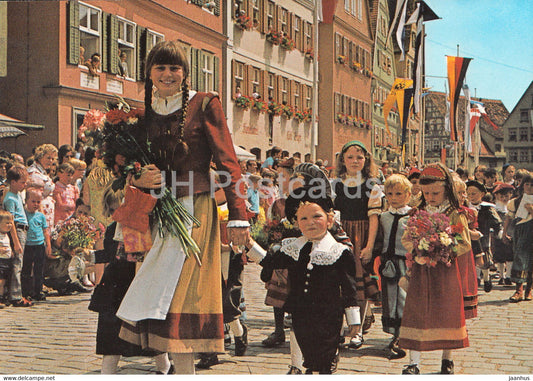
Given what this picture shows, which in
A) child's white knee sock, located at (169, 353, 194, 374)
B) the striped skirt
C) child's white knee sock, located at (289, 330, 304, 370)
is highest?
the striped skirt

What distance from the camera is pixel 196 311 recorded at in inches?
160

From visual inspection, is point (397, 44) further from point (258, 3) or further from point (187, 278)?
point (187, 278)

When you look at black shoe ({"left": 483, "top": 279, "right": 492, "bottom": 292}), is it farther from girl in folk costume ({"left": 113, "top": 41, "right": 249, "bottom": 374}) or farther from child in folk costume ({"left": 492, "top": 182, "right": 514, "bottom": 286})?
girl in folk costume ({"left": 113, "top": 41, "right": 249, "bottom": 374})

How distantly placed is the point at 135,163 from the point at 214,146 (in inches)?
17.0

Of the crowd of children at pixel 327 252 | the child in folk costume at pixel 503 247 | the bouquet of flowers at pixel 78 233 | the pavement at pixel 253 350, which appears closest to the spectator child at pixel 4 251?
the crowd of children at pixel 327 252

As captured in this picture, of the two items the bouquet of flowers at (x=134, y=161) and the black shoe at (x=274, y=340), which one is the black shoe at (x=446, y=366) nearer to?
the black shoe at (x=274, y=340)

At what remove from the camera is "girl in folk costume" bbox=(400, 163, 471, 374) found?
556 centimetres

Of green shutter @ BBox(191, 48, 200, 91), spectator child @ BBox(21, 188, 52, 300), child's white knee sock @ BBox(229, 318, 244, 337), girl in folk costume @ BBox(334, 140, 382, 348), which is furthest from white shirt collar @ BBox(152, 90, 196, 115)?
green shutter @ BBox(191, 48, 200, 91)

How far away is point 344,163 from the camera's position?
22.2ft

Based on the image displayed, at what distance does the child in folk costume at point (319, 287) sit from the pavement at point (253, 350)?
91 cm

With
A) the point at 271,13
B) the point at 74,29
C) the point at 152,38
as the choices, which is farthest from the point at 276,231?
the point at 152,38

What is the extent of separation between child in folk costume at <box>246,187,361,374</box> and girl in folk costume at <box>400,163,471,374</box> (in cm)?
105

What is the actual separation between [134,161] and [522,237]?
8.24 m

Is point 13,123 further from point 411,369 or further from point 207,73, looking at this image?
point 411,369
